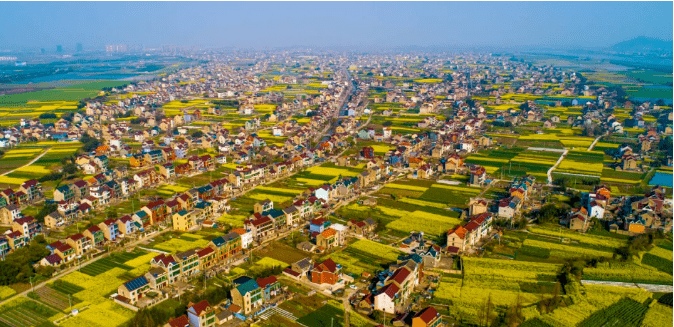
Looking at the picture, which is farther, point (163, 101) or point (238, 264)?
point (163, 101)

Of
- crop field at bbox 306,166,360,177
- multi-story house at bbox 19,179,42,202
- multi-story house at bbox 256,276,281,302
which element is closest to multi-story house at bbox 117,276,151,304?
multi-story house at bbox 256,276,281,302

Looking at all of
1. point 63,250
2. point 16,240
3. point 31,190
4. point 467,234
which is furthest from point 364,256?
point 31,190

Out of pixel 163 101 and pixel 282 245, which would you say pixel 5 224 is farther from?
pixel 163 101

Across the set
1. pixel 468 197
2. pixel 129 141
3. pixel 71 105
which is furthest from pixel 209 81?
pixel 468 197

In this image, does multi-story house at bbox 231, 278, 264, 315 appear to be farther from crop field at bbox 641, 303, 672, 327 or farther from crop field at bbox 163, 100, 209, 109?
crop field at bbox 163, 100, 209, 109

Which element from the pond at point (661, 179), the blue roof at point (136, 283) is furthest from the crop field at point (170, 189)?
the pond at point (661, 179)

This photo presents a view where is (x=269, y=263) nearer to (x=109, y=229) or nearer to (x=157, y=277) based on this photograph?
(x=157, y=277)
